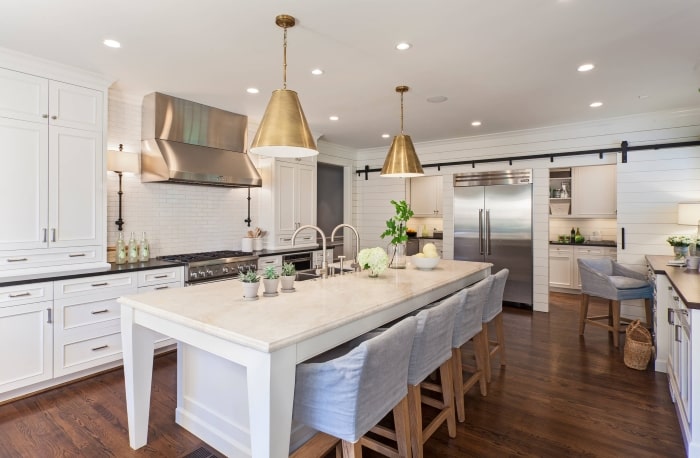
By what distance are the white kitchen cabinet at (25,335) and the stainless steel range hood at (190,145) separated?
153 cm

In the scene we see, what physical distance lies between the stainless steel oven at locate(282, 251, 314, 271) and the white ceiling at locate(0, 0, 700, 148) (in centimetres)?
199

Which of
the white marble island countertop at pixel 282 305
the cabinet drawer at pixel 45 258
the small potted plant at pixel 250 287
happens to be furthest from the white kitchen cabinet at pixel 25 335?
the small potted plant at pixel 250 287

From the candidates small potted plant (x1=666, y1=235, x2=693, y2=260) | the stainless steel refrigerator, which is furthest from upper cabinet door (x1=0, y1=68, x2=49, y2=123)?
small potted plant (x1=666, y1=235, x2=693, y2=260)

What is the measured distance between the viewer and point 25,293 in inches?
114

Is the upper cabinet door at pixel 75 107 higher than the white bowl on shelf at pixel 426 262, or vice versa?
the upper cabinet door at pixel 75 107

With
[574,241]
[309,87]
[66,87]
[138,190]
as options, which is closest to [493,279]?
[309,87]

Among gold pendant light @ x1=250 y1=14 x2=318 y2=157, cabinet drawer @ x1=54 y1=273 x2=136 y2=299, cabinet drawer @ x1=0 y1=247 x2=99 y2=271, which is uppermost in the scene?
gold pendant light @ x1=250 y1=14 x2=318 y2=157

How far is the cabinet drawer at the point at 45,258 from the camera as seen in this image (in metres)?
3.00

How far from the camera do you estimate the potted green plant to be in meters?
3.06

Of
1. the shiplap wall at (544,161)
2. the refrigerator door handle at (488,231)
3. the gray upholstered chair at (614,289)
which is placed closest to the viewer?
the gray upholstered chair at (614,289)

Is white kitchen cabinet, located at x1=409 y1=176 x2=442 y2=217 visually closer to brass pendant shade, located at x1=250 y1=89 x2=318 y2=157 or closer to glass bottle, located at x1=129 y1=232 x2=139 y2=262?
glass bottle, located at x1=129 y1=232 x2=139 y2=262

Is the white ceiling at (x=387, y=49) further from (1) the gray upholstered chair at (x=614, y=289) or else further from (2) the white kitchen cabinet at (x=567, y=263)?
(2) the white kitchen cabinet at (x=567, y=263)

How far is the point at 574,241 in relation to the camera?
668 centimetres

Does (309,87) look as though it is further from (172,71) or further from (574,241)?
(574,241)
